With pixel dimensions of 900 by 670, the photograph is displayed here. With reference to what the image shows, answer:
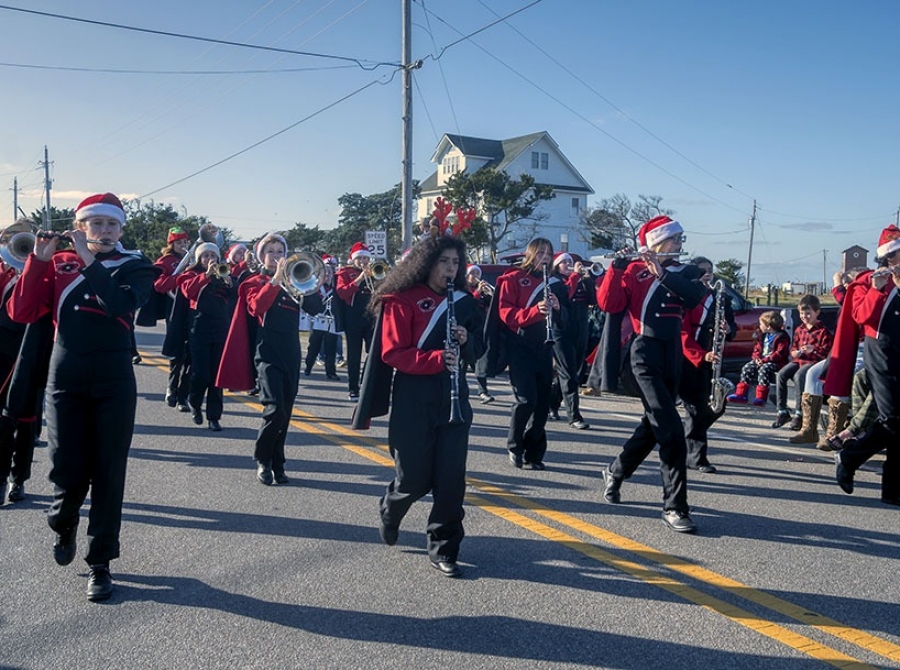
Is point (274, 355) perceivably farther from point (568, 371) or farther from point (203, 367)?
point (568, 371)

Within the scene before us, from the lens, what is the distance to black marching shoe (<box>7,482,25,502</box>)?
21.2 ft

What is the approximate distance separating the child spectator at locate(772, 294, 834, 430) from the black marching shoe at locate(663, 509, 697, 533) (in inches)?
174

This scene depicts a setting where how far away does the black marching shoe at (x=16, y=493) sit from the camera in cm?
645

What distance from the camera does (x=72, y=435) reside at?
4.65 m

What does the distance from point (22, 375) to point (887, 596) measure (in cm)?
528

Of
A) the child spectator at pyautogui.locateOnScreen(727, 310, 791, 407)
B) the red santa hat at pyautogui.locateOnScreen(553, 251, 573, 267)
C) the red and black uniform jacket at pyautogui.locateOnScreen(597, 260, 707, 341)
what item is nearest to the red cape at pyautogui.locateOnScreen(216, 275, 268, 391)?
the red and black uniform jacket at pyautogui.locateOnScreen(597, 260, 707, 341)

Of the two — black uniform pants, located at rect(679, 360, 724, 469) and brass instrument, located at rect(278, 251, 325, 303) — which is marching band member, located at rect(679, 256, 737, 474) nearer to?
black uniform pants, located at rect(679, 360, 724, 469)

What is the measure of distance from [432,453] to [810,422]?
19.4 ft

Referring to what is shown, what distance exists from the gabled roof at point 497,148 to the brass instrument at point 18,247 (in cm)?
4949

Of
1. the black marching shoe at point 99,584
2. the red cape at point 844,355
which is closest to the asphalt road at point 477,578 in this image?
the black marching shoe at point 99,584

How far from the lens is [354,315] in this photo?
12.4m

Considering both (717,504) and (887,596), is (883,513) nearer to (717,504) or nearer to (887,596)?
(717,504)

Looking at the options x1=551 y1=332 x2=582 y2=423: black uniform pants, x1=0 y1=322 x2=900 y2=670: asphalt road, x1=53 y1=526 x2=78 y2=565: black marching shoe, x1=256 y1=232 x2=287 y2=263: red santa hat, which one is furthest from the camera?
x1=551 y1=332 x2=582 y2=423: black uniform pants

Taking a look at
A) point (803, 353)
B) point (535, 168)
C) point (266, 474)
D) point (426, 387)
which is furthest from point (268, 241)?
point (535, 168)
